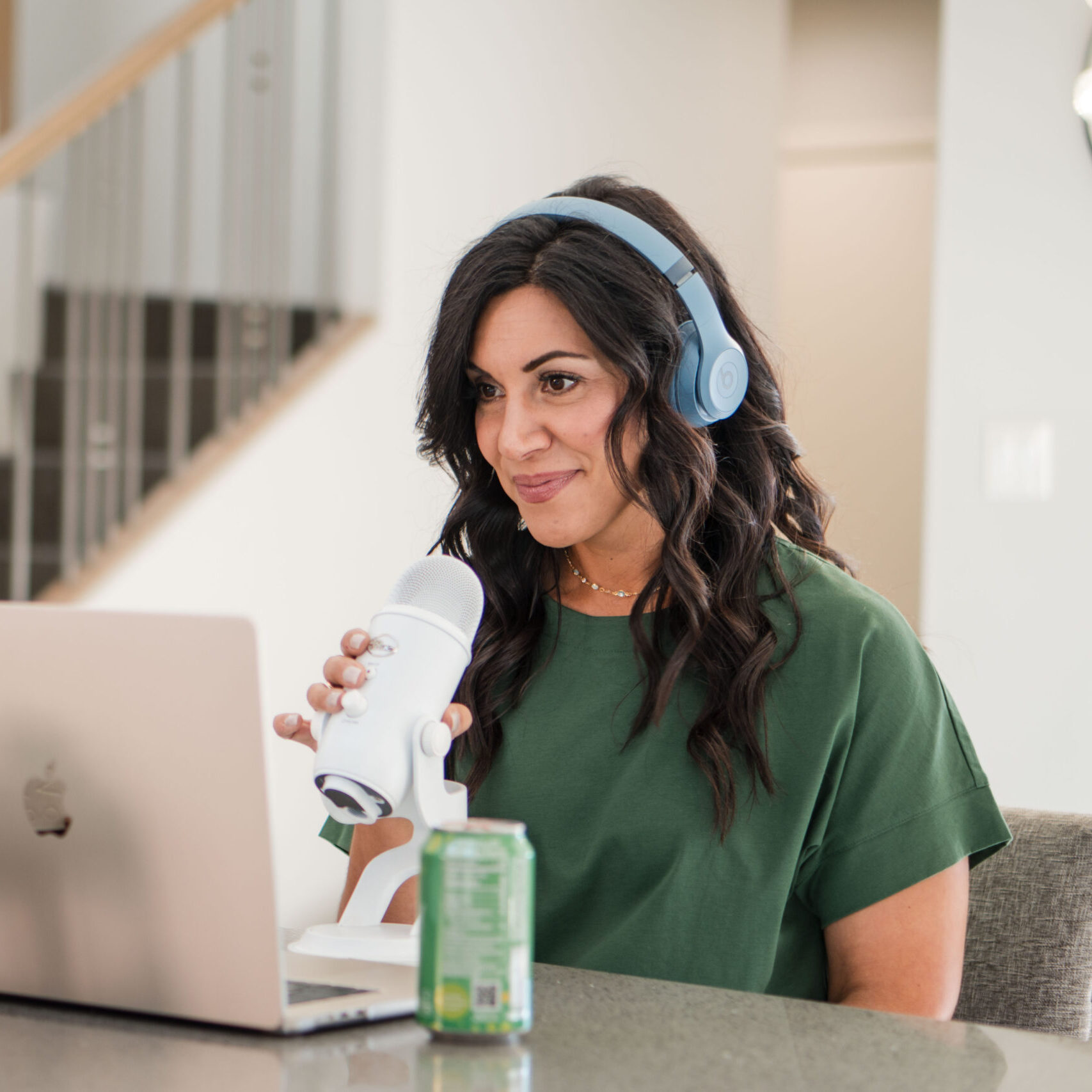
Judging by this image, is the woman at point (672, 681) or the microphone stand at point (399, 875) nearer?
the microphone stand at point (399, 875)

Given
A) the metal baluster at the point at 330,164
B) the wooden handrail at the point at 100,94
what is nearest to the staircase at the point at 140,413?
the metal baluster at the point at 330,164

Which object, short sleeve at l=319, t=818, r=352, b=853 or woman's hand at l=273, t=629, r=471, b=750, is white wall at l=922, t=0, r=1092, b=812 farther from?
woman's hand at l=273, t=629, r=471, b=750

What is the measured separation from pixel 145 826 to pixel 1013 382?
2.06 m

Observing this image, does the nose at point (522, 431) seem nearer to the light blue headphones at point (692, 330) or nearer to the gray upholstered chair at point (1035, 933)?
the light blue headphones at point (692, 330)

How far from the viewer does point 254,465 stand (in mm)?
3338

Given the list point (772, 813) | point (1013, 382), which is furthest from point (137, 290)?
point (772, 813)

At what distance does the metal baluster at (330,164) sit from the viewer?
3828 mm

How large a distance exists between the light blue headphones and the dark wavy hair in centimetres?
1

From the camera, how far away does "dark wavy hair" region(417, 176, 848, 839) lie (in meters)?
1.35

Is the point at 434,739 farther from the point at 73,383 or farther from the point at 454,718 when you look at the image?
the point at 73,383

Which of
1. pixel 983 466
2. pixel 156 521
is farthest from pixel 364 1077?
pixel 156 521

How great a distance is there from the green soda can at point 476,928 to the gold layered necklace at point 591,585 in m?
0.71

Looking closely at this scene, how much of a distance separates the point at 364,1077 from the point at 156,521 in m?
2.57

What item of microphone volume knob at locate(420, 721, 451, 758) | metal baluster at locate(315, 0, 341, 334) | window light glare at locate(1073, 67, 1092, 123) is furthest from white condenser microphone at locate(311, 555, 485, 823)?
metal baluster at locate(315, 0, 341, 334)
